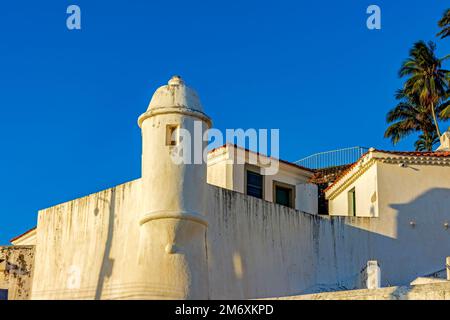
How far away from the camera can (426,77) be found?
164 ft

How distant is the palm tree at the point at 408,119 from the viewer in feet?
170

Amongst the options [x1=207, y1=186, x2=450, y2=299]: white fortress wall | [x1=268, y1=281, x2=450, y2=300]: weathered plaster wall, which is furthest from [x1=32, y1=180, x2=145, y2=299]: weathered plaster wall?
[x1=268, y1=281, x2=450, y2=300]: weathered plaster wall

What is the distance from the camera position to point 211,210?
25.4 meters

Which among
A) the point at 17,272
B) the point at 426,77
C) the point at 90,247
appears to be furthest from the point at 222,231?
the point at 426,77

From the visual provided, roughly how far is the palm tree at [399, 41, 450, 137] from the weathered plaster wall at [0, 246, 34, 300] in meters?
26.0

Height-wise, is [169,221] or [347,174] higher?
[347,174]

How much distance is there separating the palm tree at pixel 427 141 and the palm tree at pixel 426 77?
117 cm

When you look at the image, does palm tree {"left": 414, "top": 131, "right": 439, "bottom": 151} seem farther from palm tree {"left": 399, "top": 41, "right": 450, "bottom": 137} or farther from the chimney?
the chimney

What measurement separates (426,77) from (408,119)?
3.00 m

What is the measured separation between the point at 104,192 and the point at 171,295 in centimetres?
486

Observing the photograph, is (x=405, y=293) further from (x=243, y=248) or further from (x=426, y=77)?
(x=426, y=77)

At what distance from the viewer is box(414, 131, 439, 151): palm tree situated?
51.2 metres
